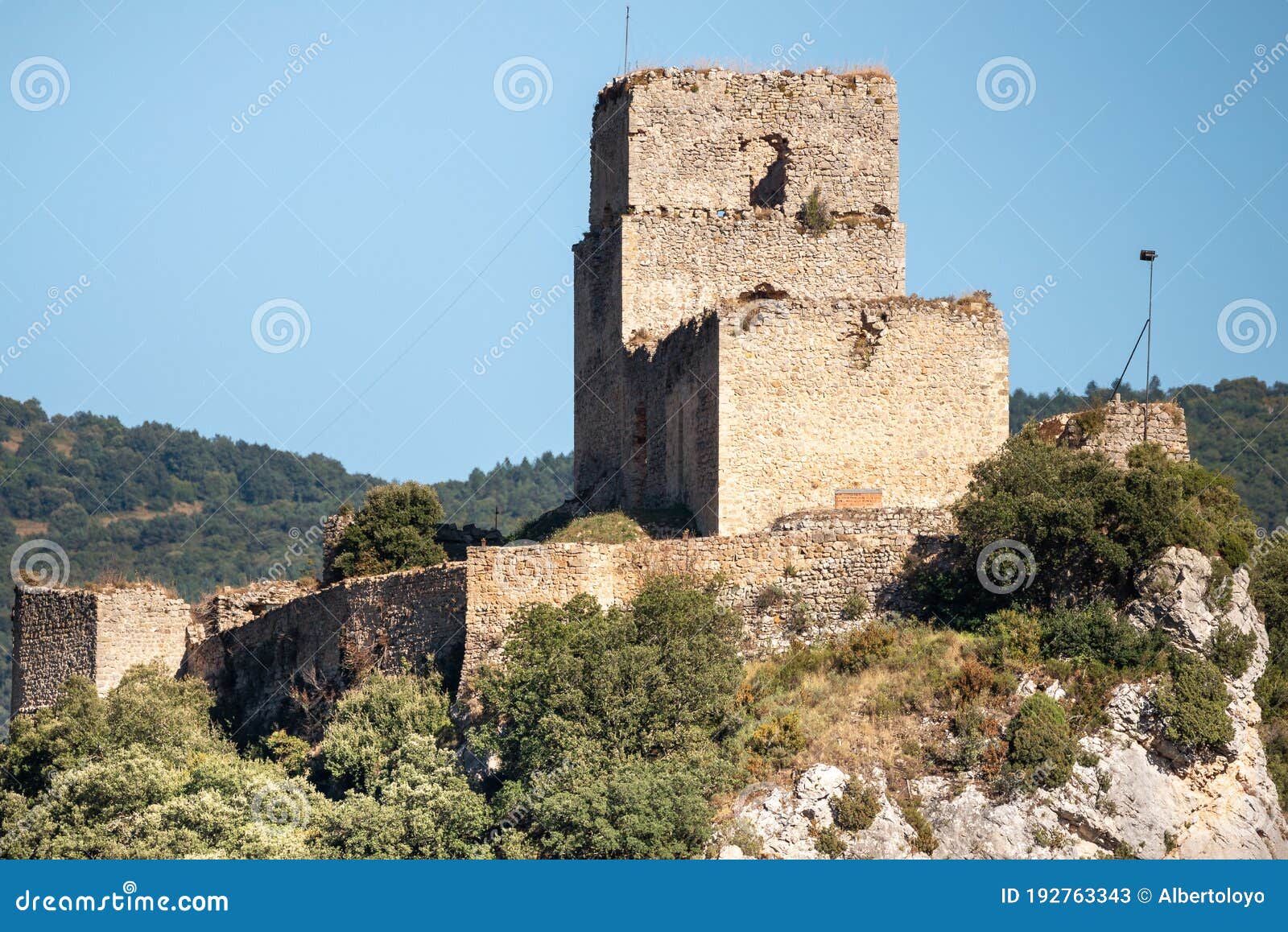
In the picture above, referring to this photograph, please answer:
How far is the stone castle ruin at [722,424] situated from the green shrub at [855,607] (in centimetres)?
3

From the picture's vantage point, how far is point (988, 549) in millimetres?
31328

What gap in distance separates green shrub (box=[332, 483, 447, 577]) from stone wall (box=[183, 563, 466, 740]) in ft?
4.48

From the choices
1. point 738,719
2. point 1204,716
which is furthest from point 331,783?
point 1204,716

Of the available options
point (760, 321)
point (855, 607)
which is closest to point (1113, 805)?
point (855, 607)

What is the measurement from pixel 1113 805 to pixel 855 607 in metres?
5.01

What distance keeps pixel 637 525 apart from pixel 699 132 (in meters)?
7.22

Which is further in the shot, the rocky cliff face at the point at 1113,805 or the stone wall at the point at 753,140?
the stone wall at the point at 753,140

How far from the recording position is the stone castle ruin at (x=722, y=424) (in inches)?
1277

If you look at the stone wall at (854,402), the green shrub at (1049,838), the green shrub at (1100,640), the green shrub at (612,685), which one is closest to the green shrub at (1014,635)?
→ the green shrub at (1100,640)

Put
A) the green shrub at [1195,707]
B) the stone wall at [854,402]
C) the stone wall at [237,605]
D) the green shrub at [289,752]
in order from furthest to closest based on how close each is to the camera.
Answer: the stone wall at [237,605] < the stone wall at [854,402] < the green shrub at [289,752] < the green shrub at [1195,707]

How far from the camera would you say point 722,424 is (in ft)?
113

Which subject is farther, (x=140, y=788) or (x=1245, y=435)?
(x=1245, y=435)

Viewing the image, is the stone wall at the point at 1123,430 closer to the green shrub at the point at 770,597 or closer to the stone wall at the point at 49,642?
the green shrub at the point at 770,597

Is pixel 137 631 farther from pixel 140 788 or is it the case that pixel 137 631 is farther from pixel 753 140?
pixel 753 140
